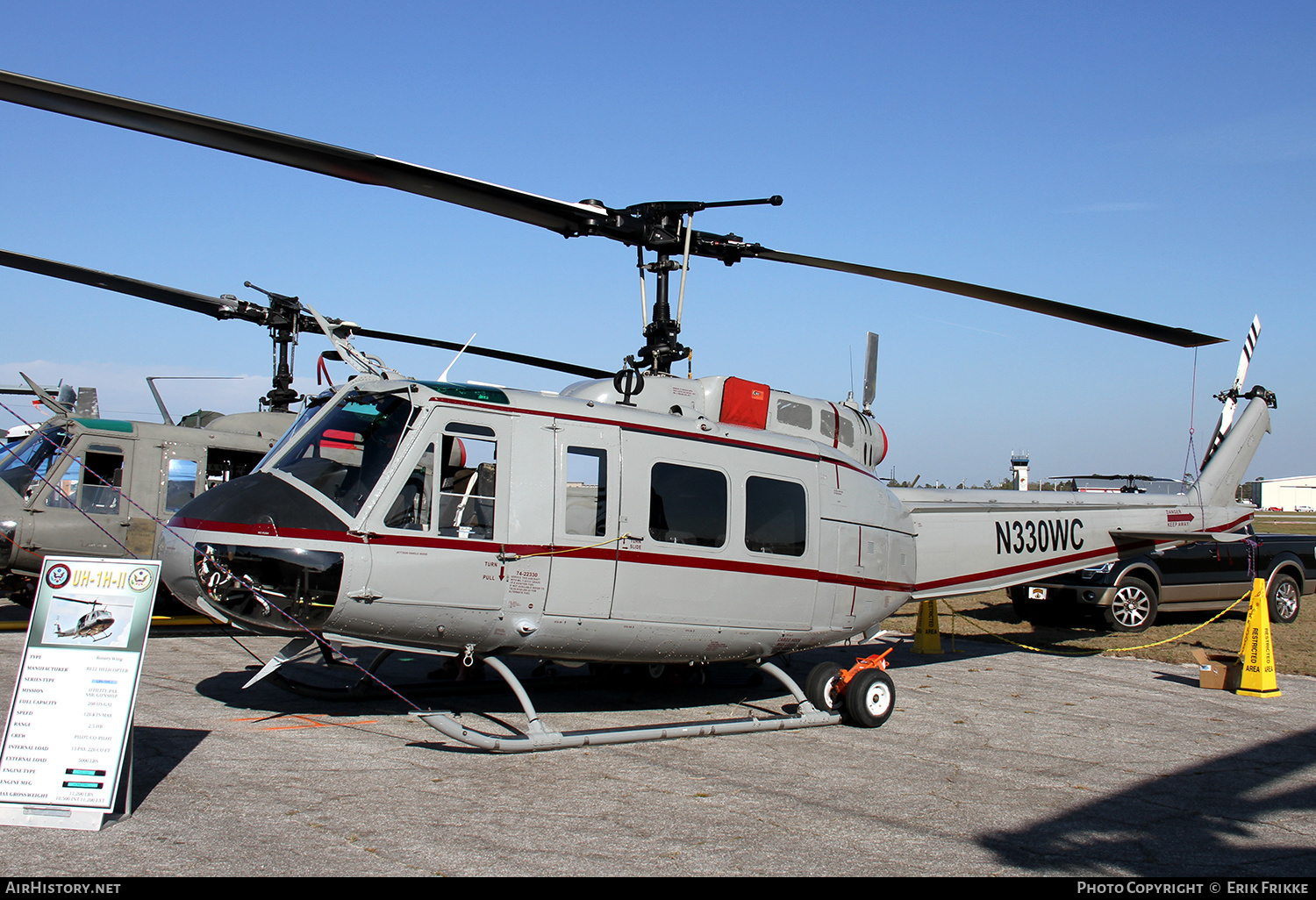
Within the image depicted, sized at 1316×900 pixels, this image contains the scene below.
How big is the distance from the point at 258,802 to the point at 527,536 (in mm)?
2471

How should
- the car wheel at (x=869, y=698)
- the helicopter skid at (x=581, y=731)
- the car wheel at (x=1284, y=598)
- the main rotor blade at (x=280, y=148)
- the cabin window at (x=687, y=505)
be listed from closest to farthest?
the main rotor blade at (x=280, y=148)
the helicopter skid at (x=581, y=731)
the cabin window at (x=687, y=505)
the car wheel at (x=869, y=698)
the car wheel at (x=1284, y=598)

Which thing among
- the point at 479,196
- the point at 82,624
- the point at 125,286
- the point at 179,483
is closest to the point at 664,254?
the point at 479,196

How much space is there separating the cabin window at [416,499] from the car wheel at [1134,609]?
1125 centimetres

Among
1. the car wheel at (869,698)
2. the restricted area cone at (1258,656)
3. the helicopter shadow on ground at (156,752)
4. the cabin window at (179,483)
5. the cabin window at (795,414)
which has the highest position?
the cabin window at (795,414)

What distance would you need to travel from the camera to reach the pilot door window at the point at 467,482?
684cm

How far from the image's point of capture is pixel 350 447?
22.5 ft

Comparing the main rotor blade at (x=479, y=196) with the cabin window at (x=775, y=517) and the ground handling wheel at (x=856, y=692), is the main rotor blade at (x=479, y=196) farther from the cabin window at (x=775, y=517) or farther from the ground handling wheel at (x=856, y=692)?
the ground handling wheel at (x=856, y=692)

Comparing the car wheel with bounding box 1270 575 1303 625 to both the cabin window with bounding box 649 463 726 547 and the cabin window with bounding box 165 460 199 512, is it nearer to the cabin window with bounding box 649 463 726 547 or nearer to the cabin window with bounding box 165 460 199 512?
the cabin window with bounding box 649 463 726 547

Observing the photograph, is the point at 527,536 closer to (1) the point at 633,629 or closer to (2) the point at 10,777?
(1) the point at 633,629

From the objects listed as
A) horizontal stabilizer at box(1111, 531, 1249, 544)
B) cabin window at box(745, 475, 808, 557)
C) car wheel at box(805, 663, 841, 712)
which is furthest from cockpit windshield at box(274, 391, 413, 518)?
horizontal stabilizer at box(1111, 531, 1249, 544)

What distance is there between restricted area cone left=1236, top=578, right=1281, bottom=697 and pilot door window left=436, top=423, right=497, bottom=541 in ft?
26.8

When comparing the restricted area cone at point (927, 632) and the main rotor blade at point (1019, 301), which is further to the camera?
the restricted area cone at point (927, 632)

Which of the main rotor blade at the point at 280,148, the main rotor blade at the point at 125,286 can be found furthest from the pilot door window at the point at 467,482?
the main rotor blade at the point at 125,286

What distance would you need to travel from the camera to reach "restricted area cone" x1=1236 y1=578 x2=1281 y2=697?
9.90 m
